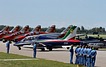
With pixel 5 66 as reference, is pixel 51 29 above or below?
above

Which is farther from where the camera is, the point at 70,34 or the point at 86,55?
the point at 70,34

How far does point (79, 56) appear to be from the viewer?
2530 cm

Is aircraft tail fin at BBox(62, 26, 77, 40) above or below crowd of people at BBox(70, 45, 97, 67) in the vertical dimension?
above

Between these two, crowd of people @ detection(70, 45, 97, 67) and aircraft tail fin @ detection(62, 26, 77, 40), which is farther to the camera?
aircraft tail fin @ detection(62, 26, 77, 40)

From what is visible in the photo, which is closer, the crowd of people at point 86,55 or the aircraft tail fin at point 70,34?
the crowd of people at point 86,55

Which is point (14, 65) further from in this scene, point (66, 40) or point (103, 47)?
point (103, 47)

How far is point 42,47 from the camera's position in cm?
4919

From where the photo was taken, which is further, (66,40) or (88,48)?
(66,40)

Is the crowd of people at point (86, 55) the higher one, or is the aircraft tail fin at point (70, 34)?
the aircraft tail fin at point (70, 34)

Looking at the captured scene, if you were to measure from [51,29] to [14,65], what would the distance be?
5621 centimetres

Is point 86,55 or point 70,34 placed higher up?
point 70,34

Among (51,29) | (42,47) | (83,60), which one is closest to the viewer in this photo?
(83,60)

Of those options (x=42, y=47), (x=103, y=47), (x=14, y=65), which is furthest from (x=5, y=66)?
(x=103, y=47)

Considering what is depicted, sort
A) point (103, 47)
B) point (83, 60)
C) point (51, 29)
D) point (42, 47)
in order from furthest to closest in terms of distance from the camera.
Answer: point (51, 29) → point (103, 47) → point (42, 47) → point (83, 60)
